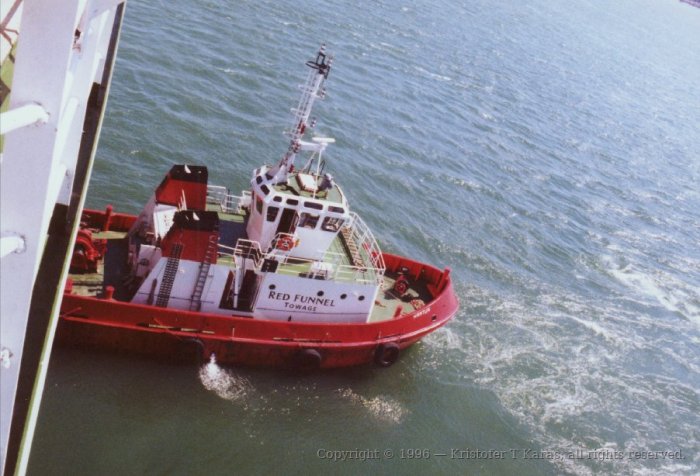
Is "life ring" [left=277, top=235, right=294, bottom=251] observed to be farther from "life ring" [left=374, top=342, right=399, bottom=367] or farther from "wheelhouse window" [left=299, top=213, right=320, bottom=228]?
"life ring" [left=374, top=342, right=399, bottom=367]

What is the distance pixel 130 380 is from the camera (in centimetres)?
1445

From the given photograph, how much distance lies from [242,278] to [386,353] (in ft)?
13.8

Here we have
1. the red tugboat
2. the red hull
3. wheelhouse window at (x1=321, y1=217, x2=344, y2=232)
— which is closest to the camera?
the red hull

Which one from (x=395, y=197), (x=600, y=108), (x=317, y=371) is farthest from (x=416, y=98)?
(x=317, y=371)

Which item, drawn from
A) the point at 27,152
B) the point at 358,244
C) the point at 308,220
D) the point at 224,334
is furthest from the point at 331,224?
the point at 27,152

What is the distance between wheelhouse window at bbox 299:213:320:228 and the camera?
14969 mm

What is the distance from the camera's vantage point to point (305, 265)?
15.7m

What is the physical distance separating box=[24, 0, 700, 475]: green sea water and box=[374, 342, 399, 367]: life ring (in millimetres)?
646

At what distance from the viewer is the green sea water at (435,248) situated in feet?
47.6

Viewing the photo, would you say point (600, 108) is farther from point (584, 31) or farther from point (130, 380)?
point (130, 380)

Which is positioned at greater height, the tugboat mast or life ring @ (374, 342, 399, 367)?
the tugboat mast

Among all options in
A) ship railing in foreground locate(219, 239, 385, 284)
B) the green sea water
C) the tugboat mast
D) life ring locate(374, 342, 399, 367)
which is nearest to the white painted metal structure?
the green sea water

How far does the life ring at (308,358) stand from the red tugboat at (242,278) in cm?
3

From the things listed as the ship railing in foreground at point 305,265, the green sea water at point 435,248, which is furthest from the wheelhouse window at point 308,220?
the green sea water at point 435,248
